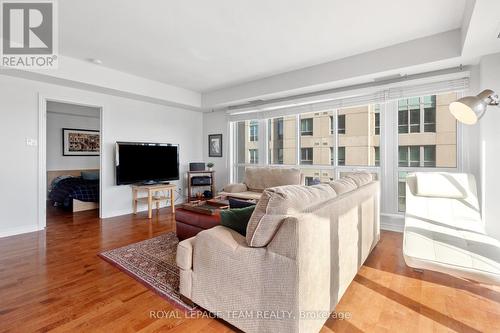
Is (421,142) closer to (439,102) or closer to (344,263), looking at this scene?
(439,102)

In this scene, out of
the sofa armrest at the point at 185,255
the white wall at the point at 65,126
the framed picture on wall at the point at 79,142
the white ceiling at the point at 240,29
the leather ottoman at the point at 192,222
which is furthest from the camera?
the framed picture on wall at the point at 79,142

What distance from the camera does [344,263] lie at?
1.89m

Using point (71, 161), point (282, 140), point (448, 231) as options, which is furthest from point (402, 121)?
point (71, 161)

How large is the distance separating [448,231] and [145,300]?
8.94 ft

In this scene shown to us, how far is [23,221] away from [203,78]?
367 cm

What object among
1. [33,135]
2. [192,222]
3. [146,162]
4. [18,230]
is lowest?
[18,230]

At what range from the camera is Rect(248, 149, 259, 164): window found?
5.67m

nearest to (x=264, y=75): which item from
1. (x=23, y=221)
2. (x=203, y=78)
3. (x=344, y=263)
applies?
(x=203, y=78)

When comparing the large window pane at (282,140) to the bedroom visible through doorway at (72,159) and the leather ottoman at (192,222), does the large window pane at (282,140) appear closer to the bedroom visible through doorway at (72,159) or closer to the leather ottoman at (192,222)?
the leather ottoman at (192,222)

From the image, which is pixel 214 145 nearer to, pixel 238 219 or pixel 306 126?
pixel 306 126

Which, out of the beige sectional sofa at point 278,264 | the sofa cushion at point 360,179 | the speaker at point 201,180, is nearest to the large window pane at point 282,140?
the speaker at point 201,180

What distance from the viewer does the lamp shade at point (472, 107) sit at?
1.75 m

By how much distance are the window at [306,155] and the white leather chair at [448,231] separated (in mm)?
1909

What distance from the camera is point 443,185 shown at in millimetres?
2953
